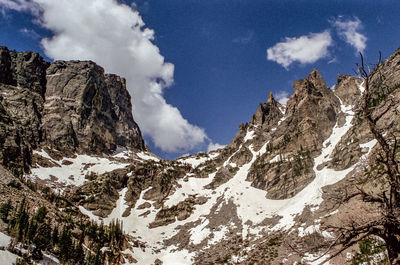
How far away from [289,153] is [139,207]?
6064 cm

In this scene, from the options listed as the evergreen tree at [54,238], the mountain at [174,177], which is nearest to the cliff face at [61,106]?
the mountain at [174,177]

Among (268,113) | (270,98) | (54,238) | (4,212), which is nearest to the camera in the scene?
(4,212)

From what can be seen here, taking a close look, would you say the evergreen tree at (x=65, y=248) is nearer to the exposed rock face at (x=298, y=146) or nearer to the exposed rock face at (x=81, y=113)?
the exposed rock face at (x=298, y=146)

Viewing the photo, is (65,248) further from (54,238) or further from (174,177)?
(174,177)

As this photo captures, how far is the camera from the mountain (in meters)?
57.4

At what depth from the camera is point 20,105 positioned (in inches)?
4995

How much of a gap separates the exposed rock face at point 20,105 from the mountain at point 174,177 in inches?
23.4

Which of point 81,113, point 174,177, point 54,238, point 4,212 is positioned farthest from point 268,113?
point 4,212

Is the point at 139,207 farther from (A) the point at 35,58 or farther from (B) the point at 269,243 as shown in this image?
(A) the point at 35,58

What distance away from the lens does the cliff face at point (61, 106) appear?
12700cm

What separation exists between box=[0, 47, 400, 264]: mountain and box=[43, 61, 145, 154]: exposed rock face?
705 mm

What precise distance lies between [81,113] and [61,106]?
36.2 feet

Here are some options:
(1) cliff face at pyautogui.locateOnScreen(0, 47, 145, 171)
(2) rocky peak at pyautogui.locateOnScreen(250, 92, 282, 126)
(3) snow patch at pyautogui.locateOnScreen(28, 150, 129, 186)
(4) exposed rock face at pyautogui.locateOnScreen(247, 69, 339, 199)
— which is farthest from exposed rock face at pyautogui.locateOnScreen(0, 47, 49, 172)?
(2) rocky peak at pyautogui.locateOnScreen(250, 92, 282, 126)

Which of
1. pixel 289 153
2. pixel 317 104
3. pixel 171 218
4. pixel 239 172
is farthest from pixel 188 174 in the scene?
pixel 317 104
